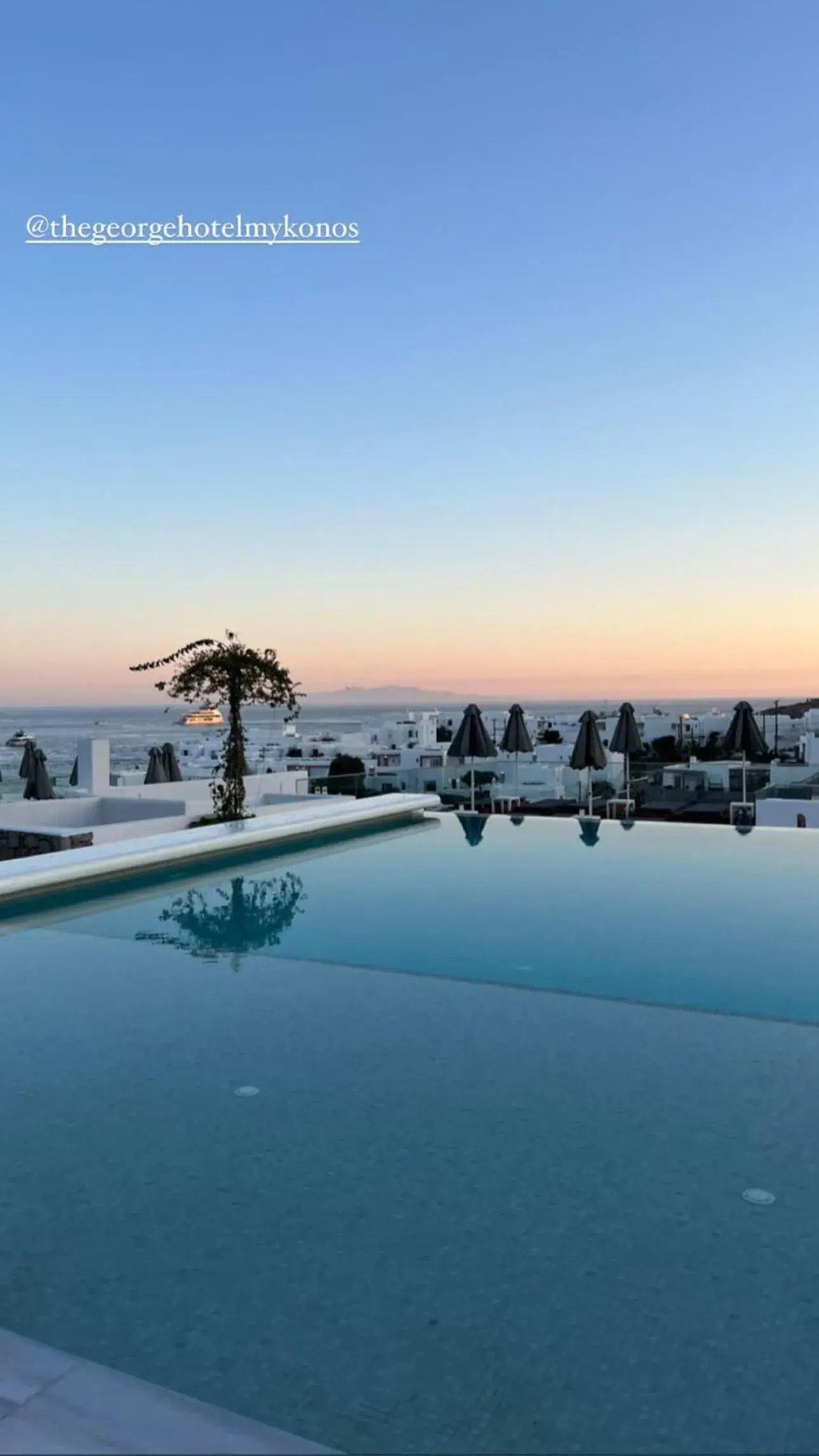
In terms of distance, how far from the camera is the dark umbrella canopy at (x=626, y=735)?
12094 mm

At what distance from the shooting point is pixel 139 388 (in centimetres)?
1252

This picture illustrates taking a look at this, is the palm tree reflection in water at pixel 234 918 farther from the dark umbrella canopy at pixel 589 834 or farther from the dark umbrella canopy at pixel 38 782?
the dark umbrella canopy at pixel 38 782

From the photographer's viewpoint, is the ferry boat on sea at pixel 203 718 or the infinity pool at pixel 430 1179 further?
the ferry boat on sea at pixel 203 718

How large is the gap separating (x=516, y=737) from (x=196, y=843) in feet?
17.5

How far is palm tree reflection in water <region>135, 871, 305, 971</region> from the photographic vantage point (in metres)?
5.55

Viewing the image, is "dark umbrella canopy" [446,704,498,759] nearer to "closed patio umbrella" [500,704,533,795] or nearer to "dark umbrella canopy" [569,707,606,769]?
"closed patio umbrella" [500,704,533,795]

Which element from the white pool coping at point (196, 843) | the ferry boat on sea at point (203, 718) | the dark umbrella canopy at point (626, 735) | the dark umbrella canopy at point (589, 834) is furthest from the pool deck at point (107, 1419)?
the dark umbrella canopy at point (626, 735)

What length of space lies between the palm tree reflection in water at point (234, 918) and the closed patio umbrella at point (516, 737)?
195 inches

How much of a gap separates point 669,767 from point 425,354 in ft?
20.0

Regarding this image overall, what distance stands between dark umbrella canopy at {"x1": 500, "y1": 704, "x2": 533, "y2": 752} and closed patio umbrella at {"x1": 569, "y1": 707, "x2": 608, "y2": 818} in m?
0.60

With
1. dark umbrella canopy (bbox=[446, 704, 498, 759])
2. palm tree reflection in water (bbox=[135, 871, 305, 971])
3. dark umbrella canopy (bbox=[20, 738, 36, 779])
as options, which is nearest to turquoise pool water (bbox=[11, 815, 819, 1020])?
palm tree reflection in water (bbox=[135, 871, 305, 971])

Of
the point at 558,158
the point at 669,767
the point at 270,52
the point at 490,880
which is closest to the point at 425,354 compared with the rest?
the point at 558,158

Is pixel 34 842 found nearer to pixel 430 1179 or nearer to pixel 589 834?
pixel 589 834

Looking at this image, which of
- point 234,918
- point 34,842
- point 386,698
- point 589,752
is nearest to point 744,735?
point 589,752
